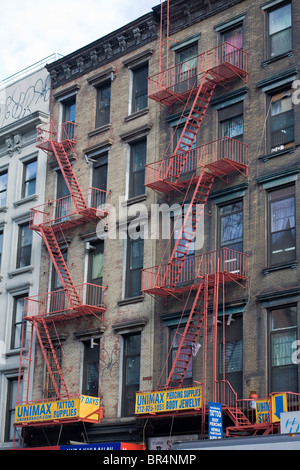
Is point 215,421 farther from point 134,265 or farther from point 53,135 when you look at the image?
point 53,135

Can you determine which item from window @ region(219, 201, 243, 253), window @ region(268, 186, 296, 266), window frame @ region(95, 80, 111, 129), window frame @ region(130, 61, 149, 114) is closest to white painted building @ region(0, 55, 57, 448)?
window frame @ region(95, 80, 111, 129)

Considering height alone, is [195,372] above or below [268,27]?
below

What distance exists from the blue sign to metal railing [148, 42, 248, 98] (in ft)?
38.4

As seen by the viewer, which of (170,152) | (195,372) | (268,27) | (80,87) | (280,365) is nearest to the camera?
(280,365)

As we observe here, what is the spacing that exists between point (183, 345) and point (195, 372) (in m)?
1.02

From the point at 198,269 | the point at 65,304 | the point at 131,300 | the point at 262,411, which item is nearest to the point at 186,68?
the point at 198,269

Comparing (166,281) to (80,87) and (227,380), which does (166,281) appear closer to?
(227,380)

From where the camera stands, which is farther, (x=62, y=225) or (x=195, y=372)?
(x=62, y=225)

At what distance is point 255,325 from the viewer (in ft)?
80.5

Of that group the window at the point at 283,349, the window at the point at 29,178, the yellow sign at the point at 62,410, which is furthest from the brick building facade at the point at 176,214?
the window at the point at 29,178

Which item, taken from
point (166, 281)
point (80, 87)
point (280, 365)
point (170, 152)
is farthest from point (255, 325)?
point (80, 87)

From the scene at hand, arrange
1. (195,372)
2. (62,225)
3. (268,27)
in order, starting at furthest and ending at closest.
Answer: (62,225) → (268,27) → (195,372)

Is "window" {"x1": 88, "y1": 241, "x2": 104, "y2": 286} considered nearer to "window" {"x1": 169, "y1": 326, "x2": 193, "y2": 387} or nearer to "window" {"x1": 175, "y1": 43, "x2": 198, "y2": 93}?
"window" {"x1": 169, "y1": 326, "x2": 193, "y2": 387}

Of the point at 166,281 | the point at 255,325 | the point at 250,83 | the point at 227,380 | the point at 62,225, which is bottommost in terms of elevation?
Answer: the point at 227,380
